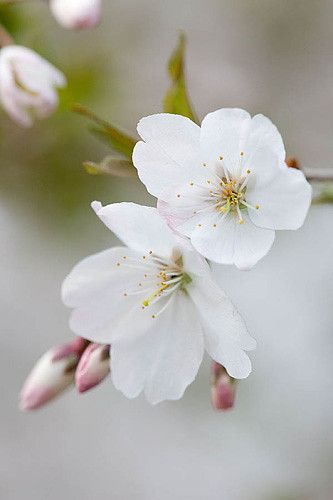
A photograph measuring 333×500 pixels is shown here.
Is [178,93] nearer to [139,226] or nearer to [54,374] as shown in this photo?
[139,226]

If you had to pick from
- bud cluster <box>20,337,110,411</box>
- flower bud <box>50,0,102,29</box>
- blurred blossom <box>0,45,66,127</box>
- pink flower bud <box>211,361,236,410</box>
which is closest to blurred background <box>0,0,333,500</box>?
flower bud <box>50,0,102,29</box>

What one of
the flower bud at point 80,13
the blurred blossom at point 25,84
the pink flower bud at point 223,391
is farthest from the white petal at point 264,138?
the flower bud at point 80,13

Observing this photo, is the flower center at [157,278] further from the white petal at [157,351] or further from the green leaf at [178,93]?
the green leaf at [178,93]

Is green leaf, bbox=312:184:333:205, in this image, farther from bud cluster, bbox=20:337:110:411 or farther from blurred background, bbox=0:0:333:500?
blurred background, bbox=0:0:333:500

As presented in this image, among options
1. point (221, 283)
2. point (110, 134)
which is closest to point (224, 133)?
point (110, 134)

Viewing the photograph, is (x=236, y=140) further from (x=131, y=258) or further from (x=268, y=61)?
(x=268, y=61)

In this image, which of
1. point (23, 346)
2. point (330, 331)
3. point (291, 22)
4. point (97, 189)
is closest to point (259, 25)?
point (291, 22)

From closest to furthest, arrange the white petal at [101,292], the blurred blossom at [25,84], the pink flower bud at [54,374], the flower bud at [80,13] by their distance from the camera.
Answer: the white petal at [101,292] < the pink flower bud at [54,374] < the blurred blossom at [25,84] < the flower bud at [80,13]

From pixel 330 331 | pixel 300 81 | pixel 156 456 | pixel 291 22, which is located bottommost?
Answer: pixel 156 456
